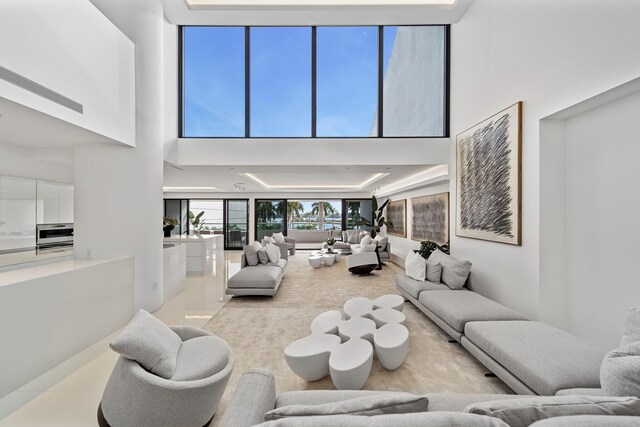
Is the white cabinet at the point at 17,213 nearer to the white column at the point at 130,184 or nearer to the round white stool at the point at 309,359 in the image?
the white column at the point at 130,184

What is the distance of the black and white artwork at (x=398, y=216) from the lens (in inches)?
353

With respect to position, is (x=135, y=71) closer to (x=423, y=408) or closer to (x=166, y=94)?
(x=166, y=94)

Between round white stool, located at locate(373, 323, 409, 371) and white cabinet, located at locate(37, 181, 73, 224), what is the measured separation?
5.99 meters

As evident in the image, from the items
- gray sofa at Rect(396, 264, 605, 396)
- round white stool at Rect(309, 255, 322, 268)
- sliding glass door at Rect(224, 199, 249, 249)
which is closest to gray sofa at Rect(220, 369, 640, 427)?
gray sofa at Rect(396, 264, 605, 396)

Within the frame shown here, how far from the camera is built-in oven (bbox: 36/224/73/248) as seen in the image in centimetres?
495

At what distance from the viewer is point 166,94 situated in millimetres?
5414

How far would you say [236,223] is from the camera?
1266 centimetres

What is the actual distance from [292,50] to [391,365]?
633 centimetres

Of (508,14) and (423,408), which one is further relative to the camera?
(508,14)

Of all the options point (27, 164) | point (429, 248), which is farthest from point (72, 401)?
point (429, 248)

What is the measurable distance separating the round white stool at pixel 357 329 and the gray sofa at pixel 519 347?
38.2 inches

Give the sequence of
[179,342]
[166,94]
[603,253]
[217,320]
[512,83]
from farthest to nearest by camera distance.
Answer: [166,94]
[217,320]
[512,83]
[603,253]
[179,342]

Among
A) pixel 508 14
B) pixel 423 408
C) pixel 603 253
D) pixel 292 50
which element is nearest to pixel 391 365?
pixel 423 408

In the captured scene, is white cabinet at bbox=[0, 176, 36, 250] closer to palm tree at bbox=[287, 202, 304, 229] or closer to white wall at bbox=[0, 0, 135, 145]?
white wall at bbox=[0, 0, 135, 145]
